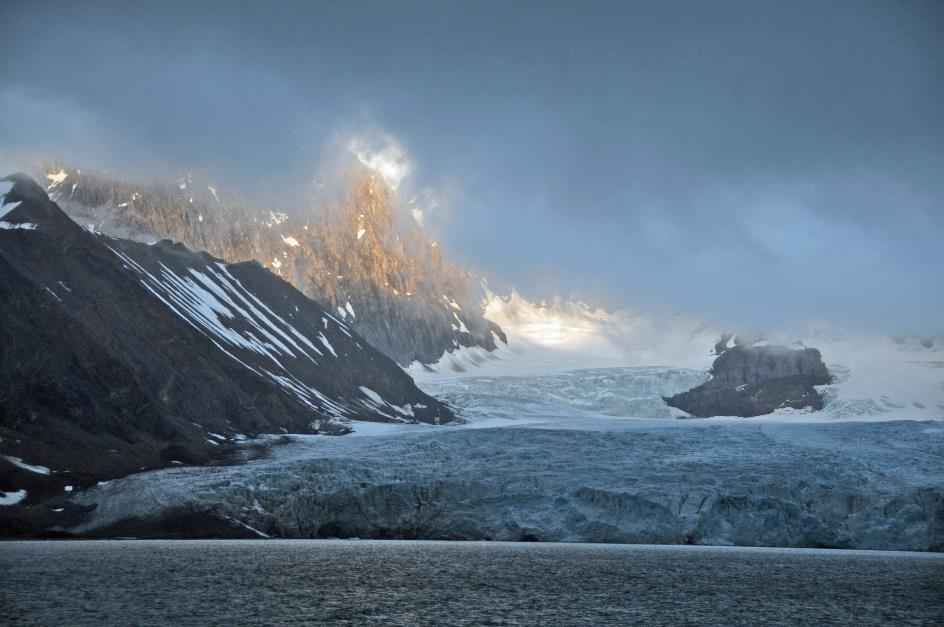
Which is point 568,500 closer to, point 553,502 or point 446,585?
point 553,502

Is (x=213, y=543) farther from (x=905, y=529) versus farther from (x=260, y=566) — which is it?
(x=905, y=529)

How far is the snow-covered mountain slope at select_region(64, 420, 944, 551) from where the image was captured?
86562mm

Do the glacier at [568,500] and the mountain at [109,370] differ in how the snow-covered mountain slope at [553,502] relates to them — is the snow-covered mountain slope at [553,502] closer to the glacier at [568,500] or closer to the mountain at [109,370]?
the glacier at [568,500]

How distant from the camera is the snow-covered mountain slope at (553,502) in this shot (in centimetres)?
8656

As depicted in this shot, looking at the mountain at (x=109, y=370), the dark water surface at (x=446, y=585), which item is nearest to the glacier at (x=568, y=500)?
the dark water surface at (x=446, y=585)

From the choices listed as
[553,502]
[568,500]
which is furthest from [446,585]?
[553,502]

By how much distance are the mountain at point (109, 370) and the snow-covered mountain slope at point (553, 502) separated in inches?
571

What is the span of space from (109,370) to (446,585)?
83.0m

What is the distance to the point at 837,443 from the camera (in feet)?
361

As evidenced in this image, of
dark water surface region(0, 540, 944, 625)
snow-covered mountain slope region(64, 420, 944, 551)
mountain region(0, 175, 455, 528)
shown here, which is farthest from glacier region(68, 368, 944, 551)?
mountain region(0, 175, 455, 528)

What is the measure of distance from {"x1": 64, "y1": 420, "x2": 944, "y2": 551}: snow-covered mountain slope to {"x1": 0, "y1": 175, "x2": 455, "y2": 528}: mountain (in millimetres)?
14515

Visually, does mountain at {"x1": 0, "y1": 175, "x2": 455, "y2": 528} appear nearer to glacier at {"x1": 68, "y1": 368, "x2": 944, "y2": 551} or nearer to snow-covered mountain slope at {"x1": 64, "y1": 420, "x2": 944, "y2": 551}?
snow-covered mountain slope at {"x1": 64, "y1": 420, "x2": 944, "y2": 551}

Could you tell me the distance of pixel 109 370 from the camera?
423 ft

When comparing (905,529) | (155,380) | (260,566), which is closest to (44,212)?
(155,380)
